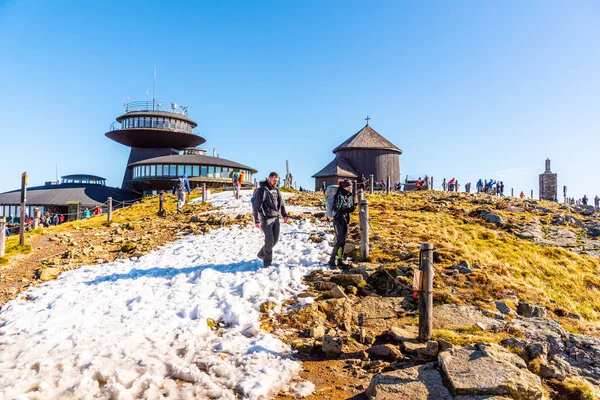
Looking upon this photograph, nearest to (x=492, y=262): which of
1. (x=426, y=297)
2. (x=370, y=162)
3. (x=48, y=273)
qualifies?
(x=426, y=297)

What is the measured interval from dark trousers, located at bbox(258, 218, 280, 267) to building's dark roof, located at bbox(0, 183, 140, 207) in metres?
44.2

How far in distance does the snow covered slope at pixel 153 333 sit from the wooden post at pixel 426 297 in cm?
199

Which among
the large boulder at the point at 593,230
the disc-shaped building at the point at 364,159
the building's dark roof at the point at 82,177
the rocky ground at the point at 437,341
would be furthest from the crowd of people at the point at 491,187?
the building's dark roof at the point at 82,177

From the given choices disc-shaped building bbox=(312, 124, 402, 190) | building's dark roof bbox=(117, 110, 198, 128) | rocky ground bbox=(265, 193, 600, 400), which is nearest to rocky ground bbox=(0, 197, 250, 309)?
rocky ground bbox=(265, 193, 600, 400)

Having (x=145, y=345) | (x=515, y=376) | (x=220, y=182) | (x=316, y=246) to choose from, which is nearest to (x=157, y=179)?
(x=220, y=182)

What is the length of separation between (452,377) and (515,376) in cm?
71

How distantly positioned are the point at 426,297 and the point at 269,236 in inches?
170

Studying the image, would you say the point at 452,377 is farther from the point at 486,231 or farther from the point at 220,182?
the point at 220,182

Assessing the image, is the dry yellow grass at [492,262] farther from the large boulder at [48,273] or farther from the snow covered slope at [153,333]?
the large boulder at [48,273]

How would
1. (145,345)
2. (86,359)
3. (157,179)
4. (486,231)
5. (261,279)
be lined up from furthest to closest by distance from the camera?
(157,179) < (486,231) < (261,279) < (145,345) < (86,359)

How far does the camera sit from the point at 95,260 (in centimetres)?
1148

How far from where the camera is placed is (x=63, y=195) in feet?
153

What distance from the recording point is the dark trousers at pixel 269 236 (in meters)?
8.98

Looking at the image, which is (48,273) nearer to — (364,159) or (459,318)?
(459,318)
